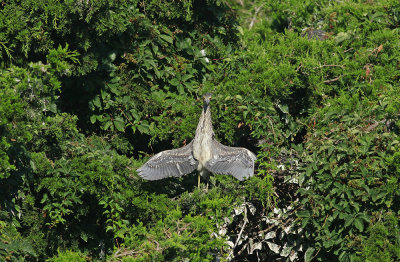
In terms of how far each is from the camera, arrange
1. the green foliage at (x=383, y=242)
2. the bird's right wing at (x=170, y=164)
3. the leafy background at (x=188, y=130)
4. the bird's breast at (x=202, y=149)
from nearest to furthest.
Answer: the green foliage at (x=383, y=242) < the leafy background at (x=188, y=130) < the bird's right wing at (x=170, y=164) < the bird's breast at (x=202, y=149)

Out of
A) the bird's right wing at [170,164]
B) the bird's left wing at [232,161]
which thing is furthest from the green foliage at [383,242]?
the bird's right wing at [170,164]

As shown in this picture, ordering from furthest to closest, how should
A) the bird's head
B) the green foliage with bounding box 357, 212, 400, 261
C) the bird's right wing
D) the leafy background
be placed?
the bird's head → the bird's right wing → the leafy background → the green foliage with bounding box 357, 212, 400, 261

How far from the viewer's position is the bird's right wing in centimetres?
616

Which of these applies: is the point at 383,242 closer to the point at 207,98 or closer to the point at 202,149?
the point at 202,149

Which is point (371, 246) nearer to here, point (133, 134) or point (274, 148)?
point (274, 148)

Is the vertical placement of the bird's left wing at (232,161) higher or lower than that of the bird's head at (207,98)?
lower

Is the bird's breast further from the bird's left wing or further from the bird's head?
the bird's head

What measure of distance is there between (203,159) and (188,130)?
1.94ft

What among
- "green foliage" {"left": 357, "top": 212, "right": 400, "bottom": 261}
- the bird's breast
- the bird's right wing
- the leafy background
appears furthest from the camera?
the bird's breast

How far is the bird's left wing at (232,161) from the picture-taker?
6.19 meters

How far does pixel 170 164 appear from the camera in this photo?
6395 millimetres

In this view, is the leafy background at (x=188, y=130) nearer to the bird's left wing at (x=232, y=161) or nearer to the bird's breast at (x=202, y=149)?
the bird's left wing at (x=232, y=161)

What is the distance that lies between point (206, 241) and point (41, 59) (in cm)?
277

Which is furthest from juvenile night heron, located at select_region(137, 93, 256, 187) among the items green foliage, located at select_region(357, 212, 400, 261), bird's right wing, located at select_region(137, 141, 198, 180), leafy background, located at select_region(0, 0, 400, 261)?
green foliage, located at select_region(357, 212, 400, 261)
